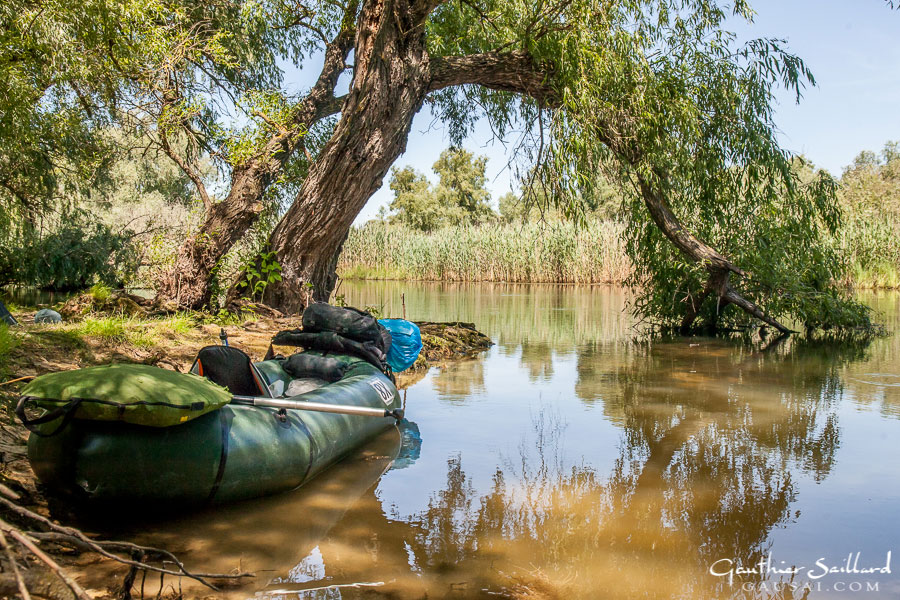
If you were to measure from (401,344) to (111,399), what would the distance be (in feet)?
12.5

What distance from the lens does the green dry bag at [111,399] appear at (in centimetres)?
294

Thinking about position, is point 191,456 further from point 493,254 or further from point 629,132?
point 493,254

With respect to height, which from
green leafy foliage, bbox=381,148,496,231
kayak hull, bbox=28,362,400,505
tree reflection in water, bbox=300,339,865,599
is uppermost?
green leafy foliage, bbox=381,148,496,231

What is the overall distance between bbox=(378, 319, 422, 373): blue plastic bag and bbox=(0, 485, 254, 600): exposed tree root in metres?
3.72

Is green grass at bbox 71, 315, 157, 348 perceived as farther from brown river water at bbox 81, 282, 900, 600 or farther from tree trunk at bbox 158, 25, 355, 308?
tree trunk at bbox 158, 25, 355, 308

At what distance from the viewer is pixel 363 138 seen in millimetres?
8383

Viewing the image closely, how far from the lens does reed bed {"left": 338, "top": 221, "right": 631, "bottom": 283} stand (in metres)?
23.0

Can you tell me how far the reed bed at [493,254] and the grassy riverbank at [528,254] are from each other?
33 mm

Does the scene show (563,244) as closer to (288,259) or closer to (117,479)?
(288,259)

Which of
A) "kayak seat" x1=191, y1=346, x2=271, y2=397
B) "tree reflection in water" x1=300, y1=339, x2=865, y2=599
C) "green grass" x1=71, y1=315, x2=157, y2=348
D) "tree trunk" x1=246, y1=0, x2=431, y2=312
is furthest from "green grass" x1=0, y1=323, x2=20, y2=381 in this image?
"tree trunk" x1=246, y1=0, x2=431, y2=312

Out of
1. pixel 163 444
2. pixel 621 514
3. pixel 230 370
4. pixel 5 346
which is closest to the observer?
pixel 163 444

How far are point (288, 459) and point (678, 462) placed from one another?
2.51 m

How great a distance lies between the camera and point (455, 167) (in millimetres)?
44250

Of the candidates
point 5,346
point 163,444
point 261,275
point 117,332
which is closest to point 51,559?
point 163,444
